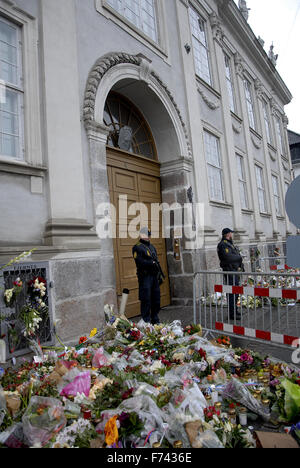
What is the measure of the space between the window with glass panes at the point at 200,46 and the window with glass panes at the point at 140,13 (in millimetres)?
2147

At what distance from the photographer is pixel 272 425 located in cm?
224

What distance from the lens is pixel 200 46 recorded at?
31.8 feet

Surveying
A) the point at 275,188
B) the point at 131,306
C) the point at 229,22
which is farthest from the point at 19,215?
the point at 275,188

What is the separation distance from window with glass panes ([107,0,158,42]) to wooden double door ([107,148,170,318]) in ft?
→ 9.64

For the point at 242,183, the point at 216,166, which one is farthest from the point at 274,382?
the point at 242,183

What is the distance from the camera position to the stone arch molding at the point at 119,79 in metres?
5.08

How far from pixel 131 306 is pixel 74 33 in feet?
15.6

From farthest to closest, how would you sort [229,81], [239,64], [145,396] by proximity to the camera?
[239,64], [229,81], [145,396]

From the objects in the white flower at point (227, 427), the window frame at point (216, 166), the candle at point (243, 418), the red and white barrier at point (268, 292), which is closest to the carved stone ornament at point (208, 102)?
the window frame at point (216, 166)

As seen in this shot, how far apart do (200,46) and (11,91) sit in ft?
24.9

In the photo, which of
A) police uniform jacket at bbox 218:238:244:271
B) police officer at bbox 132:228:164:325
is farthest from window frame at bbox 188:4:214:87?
police officer at bbox 132:228:164:325

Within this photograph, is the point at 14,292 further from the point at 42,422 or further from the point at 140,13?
the point at 140,13

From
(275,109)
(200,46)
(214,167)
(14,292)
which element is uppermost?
(275,109)

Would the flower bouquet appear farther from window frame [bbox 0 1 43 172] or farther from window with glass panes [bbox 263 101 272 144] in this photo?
window with glass panes [bbox 263 101 272 144]
